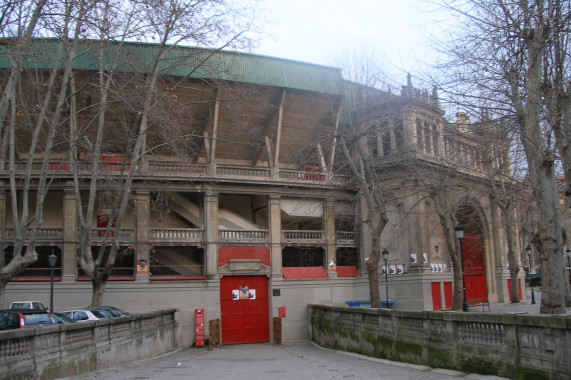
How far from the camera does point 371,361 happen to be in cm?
1647

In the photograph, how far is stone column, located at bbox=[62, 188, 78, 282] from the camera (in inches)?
1137

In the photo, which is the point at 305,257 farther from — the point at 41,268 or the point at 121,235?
the point at 41,268

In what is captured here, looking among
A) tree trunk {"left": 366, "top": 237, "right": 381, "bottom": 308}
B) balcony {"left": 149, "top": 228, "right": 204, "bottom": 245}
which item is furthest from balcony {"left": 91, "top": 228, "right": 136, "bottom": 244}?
tree trunk {"left": 366, "top": 237, "right": 381, "bottom": 308}

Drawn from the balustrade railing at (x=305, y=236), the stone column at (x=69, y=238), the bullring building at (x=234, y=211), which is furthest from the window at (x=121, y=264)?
the balustrade railing at (x=305, y=236)

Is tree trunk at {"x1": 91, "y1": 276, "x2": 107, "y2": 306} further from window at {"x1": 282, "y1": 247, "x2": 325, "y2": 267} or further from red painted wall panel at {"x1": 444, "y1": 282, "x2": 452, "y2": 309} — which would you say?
red painted wall panel at {"x1": 444, "y1": 282, "x2": 452, "y2": 309}

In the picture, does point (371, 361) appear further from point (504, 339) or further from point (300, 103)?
point (300, 103)

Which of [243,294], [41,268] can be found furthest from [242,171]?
[41,268]

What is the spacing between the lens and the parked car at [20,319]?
47.0 ft

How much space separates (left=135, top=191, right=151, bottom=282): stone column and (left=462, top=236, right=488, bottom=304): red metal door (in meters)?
21.9

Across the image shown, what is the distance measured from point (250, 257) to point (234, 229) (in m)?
1.96

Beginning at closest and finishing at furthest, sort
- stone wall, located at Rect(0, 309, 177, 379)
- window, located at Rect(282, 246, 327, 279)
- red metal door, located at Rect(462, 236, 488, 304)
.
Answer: stone wall, located at Rect(0, 309, 177, 379) → window, located at Rect(282, 246, 327, 279) → red metal door, located at Rect(462, 236, 488, 304)

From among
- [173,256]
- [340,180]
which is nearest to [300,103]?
[340,180]

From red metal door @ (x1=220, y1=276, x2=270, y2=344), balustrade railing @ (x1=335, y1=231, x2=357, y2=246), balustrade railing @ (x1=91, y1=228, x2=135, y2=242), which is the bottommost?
red metal door @ (x1=220, y1=276, x2=270, y2=344)

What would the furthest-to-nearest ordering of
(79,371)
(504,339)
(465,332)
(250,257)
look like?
1. (250,257)
2. (79,371)
3. (465,332)
4. (504,339)
